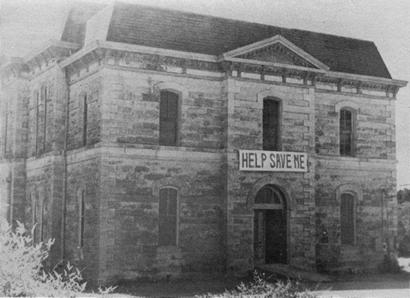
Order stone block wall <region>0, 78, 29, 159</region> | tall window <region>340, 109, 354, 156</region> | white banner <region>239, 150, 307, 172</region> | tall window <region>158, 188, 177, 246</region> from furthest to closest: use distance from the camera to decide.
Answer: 1. stone block wall <region>0, 78, 29, 159</region>
2. tall window <region>340, 109, 354, 156</region>
3. white banner <region>239, 150, 307, 172</region>
4. tall window <region>158, 188, 177, 246</region>

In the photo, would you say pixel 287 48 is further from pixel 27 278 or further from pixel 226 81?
pixel 27 278

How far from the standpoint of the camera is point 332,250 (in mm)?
24453

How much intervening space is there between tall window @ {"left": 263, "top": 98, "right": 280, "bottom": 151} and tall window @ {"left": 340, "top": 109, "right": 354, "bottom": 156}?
334cm

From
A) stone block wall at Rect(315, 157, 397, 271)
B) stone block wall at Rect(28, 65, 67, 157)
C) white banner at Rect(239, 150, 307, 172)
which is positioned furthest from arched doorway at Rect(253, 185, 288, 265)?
stone block wall at Rect(28, 65, 67, 157)

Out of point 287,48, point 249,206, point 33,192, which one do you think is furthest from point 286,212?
point 33,192

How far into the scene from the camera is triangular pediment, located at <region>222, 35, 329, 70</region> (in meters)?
22.2

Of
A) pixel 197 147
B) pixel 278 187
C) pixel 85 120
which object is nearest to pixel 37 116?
pixel 85 120

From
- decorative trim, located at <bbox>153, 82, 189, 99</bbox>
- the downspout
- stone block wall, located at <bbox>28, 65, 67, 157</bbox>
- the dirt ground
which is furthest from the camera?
stone block wall, located at <bbox>28, 65, 67, 157</bbox>

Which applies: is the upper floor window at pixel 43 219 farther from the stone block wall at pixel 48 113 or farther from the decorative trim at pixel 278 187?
the decorative trim at pixel 278 187

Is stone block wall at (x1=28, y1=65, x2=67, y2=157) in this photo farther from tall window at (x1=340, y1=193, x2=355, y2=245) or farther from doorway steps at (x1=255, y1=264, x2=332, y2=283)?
tall window at (x1=340, y1=193, x2=355, y2=245)

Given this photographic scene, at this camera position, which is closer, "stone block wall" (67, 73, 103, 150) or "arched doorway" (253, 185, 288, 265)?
"stone block wall" (67, 73, 103, 150)

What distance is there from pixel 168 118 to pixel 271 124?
155 inches

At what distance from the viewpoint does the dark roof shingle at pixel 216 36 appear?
21.7 m

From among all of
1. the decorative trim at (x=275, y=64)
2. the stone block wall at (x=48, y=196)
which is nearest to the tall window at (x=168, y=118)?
the decorative trim at (x=275, y=64)
